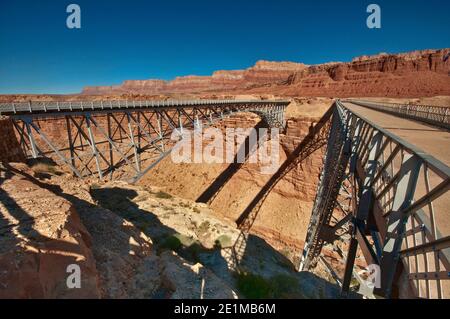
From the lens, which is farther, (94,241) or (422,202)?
(94,241)

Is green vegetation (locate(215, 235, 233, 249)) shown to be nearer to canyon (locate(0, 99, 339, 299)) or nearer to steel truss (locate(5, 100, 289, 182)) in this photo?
canyon (locate(0, 99, 339, 299))

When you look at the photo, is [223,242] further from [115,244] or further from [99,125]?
[99,125]

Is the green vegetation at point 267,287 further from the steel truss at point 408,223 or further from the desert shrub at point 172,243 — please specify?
the steel truss at point 408,223

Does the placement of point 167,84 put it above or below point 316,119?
above

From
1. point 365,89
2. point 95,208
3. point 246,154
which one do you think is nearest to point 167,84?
point 365,89

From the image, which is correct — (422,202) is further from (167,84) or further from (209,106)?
(167,84)

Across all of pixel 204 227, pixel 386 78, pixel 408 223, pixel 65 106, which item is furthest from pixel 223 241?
pixel 386 78

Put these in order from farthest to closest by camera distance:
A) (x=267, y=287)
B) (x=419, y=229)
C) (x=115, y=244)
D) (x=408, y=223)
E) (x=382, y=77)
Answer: (x=382, y=77) < (x=267, y=287) < (x=115, y=244) < (x=408, y=223) < (x=419, y=229)

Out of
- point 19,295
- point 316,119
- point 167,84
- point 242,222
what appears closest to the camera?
point 19,295
